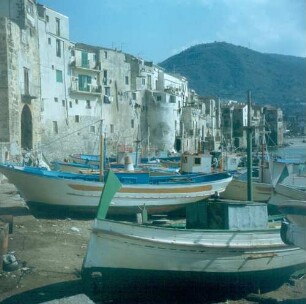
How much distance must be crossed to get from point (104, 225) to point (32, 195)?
27.9 ft

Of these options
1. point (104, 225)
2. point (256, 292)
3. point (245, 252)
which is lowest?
point (256, 292)

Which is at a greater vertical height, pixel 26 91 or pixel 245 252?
pixel 26 91

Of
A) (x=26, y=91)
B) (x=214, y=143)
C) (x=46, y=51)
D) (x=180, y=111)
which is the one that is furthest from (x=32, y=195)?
(x=214, y=143)

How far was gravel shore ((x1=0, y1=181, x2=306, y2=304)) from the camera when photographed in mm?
9125

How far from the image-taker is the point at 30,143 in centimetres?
3403

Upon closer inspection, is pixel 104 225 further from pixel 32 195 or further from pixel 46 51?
pixel 46 51

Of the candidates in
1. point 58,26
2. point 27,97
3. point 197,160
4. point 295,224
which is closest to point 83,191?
point 197,160

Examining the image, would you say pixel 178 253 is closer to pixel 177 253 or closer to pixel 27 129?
pixel 177 253

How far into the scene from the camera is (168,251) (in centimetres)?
959

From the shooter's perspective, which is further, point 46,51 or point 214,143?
point 214,143

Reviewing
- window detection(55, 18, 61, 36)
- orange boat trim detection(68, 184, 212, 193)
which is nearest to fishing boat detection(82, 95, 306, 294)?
orange boat trim detection(68, 184, 212, 193)

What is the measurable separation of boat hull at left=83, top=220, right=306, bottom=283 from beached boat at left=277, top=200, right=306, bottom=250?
1.29m

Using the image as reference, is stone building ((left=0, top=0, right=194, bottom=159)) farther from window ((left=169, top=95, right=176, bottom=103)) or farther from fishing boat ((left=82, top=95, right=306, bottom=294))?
fishing boat ((left=82, top=95, right=306, bottom=294))

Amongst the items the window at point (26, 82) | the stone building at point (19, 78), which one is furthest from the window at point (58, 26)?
the window at point (26, 82)
